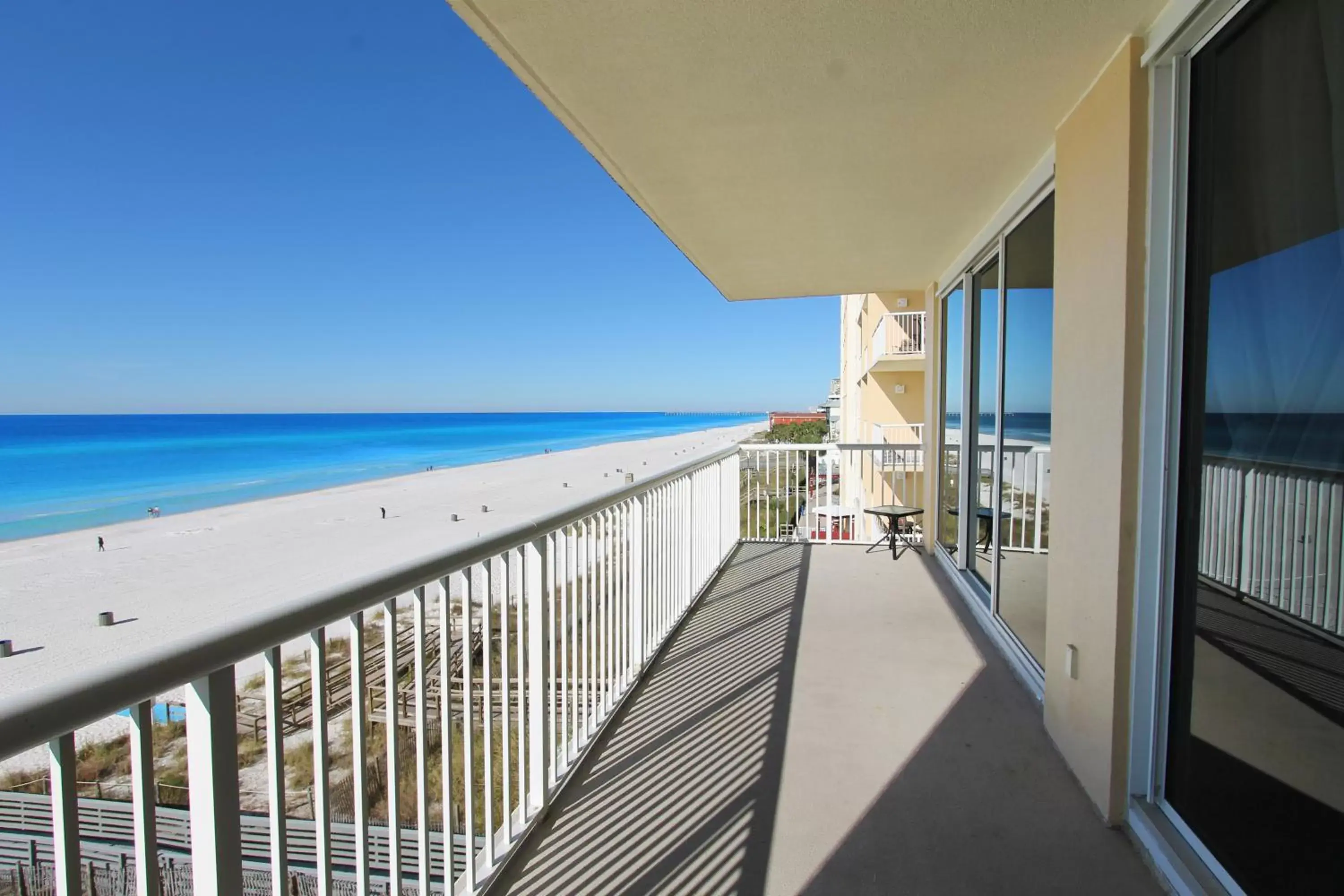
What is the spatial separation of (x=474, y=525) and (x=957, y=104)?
14.9m

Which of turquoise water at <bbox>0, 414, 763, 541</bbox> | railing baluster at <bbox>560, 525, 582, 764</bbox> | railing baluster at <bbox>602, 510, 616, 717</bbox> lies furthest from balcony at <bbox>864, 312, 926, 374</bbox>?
turquoise water at <bbox>0, 414, 763, 541</bbox>

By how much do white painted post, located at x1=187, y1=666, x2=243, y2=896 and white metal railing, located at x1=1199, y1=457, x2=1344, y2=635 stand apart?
5.68ft

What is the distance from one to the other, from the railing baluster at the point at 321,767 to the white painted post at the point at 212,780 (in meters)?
0.15

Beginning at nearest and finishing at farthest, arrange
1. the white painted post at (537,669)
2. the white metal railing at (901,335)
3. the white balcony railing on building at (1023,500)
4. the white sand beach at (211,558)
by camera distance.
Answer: the white painted post at (537,669)
the white balcony railing on building at (1023,500)
the white sand beach at (211,558)
the white metal railing at (901,335)

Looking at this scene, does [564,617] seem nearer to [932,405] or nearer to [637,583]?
[637,583]

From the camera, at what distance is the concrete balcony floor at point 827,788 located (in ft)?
5.23

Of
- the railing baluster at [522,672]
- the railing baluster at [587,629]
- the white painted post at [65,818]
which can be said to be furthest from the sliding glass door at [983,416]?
the white painted post at [65,818]

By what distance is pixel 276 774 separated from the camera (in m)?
0.90

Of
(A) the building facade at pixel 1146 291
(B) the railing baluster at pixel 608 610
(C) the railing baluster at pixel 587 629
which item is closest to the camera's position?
(A) the building facade at pixel 1146 291

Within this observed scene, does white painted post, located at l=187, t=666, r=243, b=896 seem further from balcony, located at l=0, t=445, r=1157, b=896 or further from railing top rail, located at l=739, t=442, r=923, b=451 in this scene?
railing top rail, located at l=739, t=442, r=923, b=451

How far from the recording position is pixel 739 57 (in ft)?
5.95

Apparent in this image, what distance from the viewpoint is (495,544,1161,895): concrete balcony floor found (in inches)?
62.7

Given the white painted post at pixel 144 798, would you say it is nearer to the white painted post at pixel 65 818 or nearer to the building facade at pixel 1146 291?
the white painted post at pixel 65 818

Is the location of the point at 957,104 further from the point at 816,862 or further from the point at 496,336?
the point at 496,336
